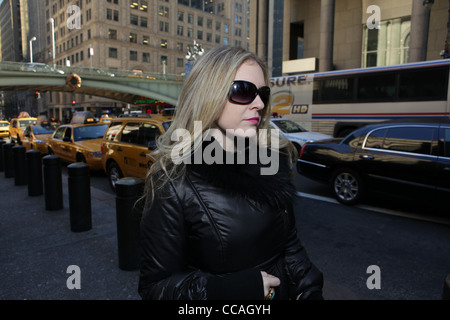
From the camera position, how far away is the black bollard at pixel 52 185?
18.6 ft

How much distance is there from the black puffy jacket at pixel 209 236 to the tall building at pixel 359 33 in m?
20.8

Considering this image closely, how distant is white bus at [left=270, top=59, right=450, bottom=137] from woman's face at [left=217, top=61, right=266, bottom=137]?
45.0ft

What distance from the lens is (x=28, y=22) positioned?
110m

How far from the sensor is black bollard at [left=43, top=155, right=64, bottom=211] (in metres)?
5.66

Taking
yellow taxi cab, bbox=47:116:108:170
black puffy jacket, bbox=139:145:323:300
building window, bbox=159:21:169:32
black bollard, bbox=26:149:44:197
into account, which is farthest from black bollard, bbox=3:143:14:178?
building window, bbox=159:21:169:32

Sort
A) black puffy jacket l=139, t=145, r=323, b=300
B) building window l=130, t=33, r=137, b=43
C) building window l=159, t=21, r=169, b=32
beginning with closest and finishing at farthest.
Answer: black puffy jacket l=139, t=145, r=323, b=300 → building window l=130, t=33, r=137, b=43 → building window l=159, t=21, r=169, b=32

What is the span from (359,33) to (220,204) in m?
30.0

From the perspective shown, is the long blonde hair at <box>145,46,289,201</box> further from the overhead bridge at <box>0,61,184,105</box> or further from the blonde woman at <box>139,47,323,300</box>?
the overhead bridge at <box>0,61,184,105</box>

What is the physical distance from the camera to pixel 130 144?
24.0 ft

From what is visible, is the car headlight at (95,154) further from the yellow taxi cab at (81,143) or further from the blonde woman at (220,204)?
the blonde woman at (220,204)

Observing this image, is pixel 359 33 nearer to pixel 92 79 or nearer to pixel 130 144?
pixel 130 144

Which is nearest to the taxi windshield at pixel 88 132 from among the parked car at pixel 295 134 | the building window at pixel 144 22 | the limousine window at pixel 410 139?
the parked car at pixel 295 134

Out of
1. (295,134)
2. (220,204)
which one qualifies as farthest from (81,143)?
(220,204)
